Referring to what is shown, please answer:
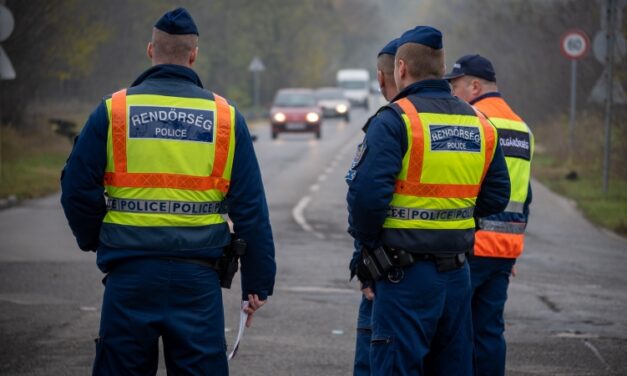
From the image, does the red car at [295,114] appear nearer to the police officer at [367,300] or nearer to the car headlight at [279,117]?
the car headlight at [279,117]

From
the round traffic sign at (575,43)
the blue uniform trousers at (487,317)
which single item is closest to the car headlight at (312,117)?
the round traffic sign at (575,43)

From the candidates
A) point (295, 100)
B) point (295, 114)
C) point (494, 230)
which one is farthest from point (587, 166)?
point (494, 230)

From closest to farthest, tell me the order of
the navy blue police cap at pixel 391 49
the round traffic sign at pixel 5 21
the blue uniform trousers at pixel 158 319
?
the blue uniform trousers at pixel 158 319, the navy blue police cap at pixel 391 49, the round traffic sign at pixel 5 21

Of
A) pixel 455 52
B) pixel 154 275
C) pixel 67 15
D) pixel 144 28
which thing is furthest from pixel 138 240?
pixel 455 52

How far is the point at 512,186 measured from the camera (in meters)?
6.64

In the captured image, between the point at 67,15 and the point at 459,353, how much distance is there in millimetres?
26751

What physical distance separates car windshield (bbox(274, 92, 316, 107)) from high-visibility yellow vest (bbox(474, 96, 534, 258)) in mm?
36077

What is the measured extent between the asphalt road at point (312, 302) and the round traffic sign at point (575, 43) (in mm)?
5999

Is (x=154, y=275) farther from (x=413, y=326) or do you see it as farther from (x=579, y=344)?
(x=579, y=344)

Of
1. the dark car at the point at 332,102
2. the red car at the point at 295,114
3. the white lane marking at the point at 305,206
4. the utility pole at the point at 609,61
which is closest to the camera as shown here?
the white lane marking at the point at 305,206

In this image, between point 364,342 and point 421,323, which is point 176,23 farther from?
point 364,342

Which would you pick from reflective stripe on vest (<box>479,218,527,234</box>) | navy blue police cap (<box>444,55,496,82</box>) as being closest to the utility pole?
navy blue police cap (<box>444,55,496,82</box>)

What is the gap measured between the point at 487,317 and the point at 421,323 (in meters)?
1.51

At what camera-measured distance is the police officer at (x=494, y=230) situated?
21.2 feet
